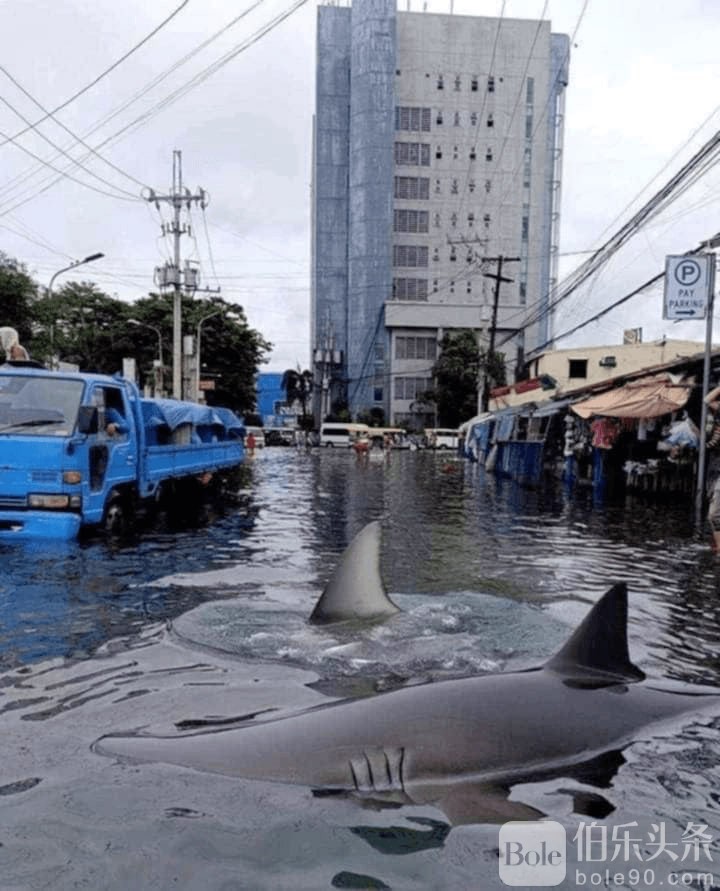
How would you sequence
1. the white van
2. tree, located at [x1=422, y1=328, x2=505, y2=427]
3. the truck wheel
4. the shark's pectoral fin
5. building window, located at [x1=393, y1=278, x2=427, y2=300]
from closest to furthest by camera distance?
1. the shark's pectoral fin
2. the truck wheel
3. the white van
4. tree, located at [x1=422, y1=328, x2=505, y2=427]
5. building window, located at [x1=393, y1=278, x2=427, y2=300]

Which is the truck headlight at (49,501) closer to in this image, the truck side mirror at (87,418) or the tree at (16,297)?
the truck side mirror at (87,418)

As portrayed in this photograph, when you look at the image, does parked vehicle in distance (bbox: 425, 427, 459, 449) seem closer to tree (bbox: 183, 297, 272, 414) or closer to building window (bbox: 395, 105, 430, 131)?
tree (bbox: 183, 297, 272, 414)

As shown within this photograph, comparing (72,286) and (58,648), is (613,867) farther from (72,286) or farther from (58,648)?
(72,286)

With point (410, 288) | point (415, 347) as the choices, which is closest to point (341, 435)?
point (415, 347)

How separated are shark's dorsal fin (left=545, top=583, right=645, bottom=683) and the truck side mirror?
24.0 feet

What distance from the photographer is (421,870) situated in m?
2.94

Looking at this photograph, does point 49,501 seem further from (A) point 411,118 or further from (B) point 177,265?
(A) point 411,118

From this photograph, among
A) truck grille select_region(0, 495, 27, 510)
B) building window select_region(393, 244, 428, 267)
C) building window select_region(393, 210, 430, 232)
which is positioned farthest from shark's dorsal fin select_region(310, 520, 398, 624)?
building window select_region(393, 210, 430, 232)

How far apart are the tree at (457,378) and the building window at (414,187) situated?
61.7 feet

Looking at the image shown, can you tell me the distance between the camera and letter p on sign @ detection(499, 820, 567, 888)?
115 inches

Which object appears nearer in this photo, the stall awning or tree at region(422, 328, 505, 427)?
the stall awning

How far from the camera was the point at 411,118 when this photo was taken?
8169 cm

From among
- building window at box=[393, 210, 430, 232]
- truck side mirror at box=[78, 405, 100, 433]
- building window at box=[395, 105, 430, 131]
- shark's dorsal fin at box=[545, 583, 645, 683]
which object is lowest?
shark's dorsal fin at box=[545, 583, 645, 683]

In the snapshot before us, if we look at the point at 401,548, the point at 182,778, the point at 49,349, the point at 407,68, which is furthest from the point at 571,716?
the point at 407,68
